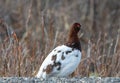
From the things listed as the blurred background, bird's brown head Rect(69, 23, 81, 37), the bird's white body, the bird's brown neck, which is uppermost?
the blurred background

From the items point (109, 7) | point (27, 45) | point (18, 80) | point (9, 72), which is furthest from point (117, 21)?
point (18, 80)

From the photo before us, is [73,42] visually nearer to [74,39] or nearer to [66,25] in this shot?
[74,39]

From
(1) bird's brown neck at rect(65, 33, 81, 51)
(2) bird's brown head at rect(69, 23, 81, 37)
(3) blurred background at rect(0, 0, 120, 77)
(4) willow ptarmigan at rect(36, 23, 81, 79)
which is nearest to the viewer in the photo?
(4) willow ptarmigan at rect(36, 23, 81, 79)

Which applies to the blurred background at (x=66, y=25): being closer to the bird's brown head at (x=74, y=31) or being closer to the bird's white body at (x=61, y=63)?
the bird's brown head at (x=74, y=31)

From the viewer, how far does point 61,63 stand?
307 inches

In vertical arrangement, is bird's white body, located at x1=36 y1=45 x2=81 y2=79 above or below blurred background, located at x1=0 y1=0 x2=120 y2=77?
below

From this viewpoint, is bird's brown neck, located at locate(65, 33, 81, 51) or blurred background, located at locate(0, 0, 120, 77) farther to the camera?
blurred background, located at locate(0, 0, 120, 77)

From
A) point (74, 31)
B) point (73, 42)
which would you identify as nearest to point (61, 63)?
point (73, 42)

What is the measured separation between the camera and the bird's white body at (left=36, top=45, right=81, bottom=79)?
25.5 feet

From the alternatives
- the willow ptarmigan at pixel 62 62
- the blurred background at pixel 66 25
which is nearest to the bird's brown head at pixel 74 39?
the willow ptarmigan at pixel 62 62

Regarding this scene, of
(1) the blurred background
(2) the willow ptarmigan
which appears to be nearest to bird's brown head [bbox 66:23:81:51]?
(2) the willow ptarmigan

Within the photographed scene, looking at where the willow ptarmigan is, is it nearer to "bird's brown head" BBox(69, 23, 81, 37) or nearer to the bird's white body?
the bird's white body

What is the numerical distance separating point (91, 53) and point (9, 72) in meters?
1.56

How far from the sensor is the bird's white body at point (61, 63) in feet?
25.5
